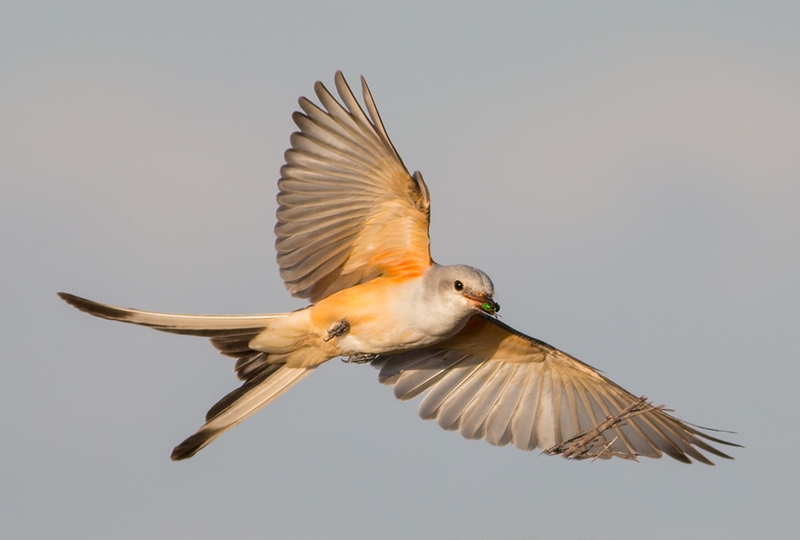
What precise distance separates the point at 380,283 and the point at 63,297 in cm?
298

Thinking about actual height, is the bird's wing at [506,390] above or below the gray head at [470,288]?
below

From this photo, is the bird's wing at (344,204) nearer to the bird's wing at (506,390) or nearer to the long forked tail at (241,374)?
the long forked tail at (241,374)

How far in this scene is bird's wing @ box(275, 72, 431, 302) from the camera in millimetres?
9555

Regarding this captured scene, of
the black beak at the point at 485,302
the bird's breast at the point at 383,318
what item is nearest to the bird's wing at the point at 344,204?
the bird's breast at the point at 383,318

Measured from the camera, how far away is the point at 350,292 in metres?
9.90

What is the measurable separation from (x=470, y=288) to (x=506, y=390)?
2913 millimetres

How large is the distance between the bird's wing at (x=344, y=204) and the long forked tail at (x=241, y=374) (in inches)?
26.6

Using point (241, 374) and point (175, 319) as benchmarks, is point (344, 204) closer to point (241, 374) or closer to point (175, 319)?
point (175, 319)

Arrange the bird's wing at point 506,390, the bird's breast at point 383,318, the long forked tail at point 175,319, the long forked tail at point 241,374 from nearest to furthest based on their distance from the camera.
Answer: the long forked tail at point 175,319
the bird's breast at point 383,318
the long forked tail at point 241,374
the bird's wing at point 506,390

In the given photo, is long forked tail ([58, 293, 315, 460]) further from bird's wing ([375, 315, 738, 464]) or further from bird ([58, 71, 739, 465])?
bird's wing ([375, 315, 738, 464])

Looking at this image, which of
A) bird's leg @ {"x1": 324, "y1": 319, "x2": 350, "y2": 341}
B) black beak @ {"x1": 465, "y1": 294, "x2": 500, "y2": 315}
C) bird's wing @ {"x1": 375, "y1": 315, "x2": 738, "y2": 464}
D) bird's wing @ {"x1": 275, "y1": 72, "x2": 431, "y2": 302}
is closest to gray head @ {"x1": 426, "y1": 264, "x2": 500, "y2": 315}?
black beak @ {"x1": 465, "y1": 294, "x2": 500, "y2": 315}

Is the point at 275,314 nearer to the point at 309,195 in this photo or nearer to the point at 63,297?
the point at 309,195

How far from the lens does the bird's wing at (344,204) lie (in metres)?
9.55

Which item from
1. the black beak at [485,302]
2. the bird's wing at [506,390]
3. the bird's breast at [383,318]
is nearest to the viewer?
the black beak at [485,302]
